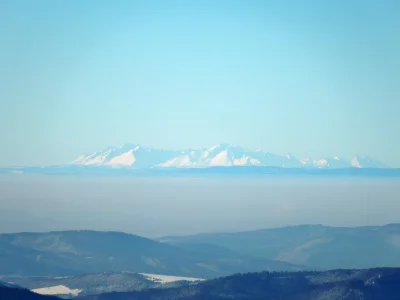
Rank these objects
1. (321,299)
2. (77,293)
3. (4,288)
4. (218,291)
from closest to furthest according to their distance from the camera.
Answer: (4,288) < (321,299) < (218,291) < (77,293)

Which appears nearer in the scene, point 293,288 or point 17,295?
point 17,295

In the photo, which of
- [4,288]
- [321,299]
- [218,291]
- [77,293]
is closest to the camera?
[4,288]

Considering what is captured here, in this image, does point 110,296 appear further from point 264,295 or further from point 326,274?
point 326,274

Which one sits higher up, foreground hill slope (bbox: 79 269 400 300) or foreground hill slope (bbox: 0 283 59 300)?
foreground hill slope (bbox: 0 283 59 300)

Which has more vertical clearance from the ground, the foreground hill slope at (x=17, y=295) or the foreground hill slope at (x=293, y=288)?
the foreground hill slope at (x=17, y=295)

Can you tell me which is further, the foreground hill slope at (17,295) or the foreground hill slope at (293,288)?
the foreground hill slope at (293,288)

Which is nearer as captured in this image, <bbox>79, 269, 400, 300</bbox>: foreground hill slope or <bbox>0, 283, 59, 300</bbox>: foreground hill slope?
<bbox>0, 283, 59, 300</bbox>: foreground hill slope

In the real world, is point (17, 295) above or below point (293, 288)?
above

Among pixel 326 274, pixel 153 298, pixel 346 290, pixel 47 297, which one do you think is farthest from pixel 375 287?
pixel 47 297
